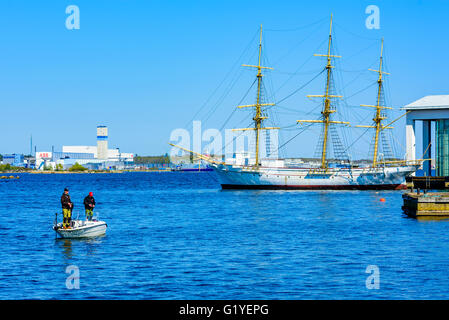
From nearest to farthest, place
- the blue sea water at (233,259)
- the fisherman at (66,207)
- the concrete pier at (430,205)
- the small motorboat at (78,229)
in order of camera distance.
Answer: the blue sea water at (233,259), the fisherman at (66,207), the small motorboat at (78,229), the concrete pier at (430,205)

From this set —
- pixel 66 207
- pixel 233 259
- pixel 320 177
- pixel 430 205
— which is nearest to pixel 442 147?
pixel 320 177

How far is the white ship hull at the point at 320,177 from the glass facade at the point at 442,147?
5.15 meters

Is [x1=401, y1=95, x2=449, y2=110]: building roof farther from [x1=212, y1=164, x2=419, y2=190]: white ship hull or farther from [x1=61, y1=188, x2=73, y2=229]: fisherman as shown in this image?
[x1=61, y1=188, x2=73, y2=229]: fisherman

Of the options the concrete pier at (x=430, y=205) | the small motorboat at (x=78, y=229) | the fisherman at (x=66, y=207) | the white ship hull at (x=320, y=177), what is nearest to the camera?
the fisherman at (x=66, y=207)

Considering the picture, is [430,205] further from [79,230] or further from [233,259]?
[79,230]

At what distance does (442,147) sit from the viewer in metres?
92.2

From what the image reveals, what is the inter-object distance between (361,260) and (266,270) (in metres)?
4.83

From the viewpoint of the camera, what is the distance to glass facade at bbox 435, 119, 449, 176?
302ft

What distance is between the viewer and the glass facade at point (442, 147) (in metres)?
92.1

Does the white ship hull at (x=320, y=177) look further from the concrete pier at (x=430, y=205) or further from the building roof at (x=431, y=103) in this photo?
the concrete pier at (x=430, y=205)

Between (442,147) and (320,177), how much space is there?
19.0m

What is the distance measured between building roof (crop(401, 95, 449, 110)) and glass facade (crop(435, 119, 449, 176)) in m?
2.70

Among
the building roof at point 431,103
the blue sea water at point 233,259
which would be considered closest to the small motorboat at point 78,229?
the blue sea water at point 233,259
